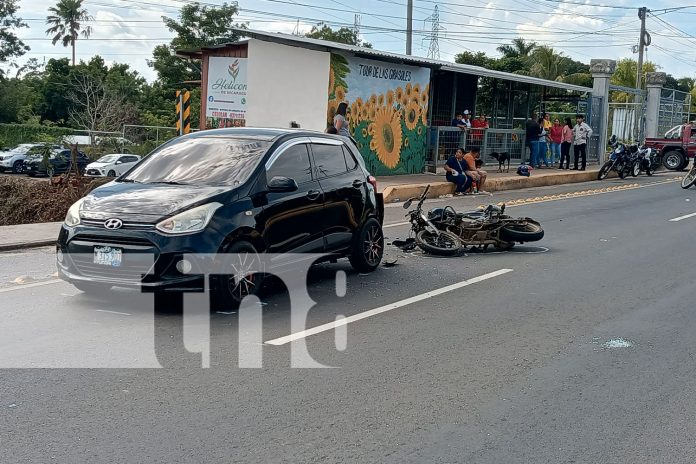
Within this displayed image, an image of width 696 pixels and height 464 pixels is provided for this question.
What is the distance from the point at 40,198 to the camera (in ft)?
54.0

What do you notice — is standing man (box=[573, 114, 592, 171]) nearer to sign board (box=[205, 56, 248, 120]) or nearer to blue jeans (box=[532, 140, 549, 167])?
blue jeans (box=[532, 140, 549, 167])

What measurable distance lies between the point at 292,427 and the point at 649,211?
15006mm

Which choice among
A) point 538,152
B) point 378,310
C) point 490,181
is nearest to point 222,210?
point 378,310

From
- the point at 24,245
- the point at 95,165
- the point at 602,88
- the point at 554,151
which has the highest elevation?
the point at 602,88

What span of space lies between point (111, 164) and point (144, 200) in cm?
2693

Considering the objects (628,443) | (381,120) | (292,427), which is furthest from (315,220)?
(381,120)

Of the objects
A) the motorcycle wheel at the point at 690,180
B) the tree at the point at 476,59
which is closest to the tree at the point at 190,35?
the tree at the point at 476,59

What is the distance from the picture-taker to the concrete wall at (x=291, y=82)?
20.5m

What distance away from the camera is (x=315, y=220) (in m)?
8.72

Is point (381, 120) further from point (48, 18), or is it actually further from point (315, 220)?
point (48, 18)

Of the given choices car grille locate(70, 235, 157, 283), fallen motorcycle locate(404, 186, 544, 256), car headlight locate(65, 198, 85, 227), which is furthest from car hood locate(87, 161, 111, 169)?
car grille locate(70, 235, 157, 283)

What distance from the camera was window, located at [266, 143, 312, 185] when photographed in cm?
834

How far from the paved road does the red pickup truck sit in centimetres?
2563

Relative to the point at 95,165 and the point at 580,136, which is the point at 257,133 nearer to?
the point at 580,136
